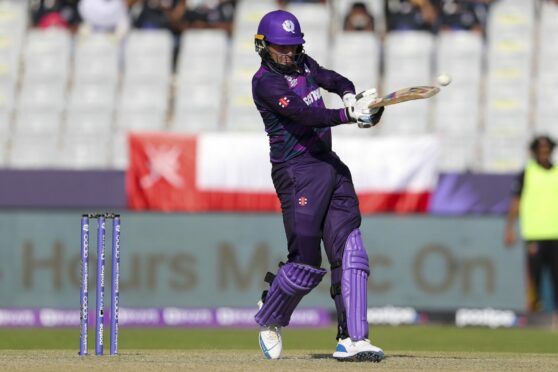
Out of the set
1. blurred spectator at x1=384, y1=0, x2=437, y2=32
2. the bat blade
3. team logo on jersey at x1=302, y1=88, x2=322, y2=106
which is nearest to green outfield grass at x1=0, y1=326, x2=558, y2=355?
team logo on jersey at x1=302, y1=88, x2=322, y2=106

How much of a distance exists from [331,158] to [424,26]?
9.93 meters

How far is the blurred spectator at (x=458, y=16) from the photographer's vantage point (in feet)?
58.0

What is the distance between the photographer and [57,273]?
1517 centimetres

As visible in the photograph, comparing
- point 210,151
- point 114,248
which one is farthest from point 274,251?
point 114,248

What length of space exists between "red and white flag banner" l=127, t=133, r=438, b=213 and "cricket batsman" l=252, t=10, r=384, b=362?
22.9 ft

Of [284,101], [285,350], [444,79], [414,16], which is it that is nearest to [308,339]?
[285,350]

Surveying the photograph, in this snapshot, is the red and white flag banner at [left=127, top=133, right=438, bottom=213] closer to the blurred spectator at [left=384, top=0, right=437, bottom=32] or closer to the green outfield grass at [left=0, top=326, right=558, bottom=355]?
the green outfield grass at [left=0, top=326, right=558, bottom=355]

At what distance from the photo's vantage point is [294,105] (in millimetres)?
7746

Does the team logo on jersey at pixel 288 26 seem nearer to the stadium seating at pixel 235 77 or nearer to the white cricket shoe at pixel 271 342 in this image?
the white cricket shoe at pixel 271 342

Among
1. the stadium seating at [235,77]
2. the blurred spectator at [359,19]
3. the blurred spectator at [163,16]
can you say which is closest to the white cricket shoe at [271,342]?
the stadium seating at [235,77]

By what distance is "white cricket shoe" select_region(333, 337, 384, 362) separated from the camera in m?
7.64

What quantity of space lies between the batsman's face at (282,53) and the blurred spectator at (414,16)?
9.83 meters

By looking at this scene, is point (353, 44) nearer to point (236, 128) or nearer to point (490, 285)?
point (236, 128)

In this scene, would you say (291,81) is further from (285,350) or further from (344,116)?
(285,350)
